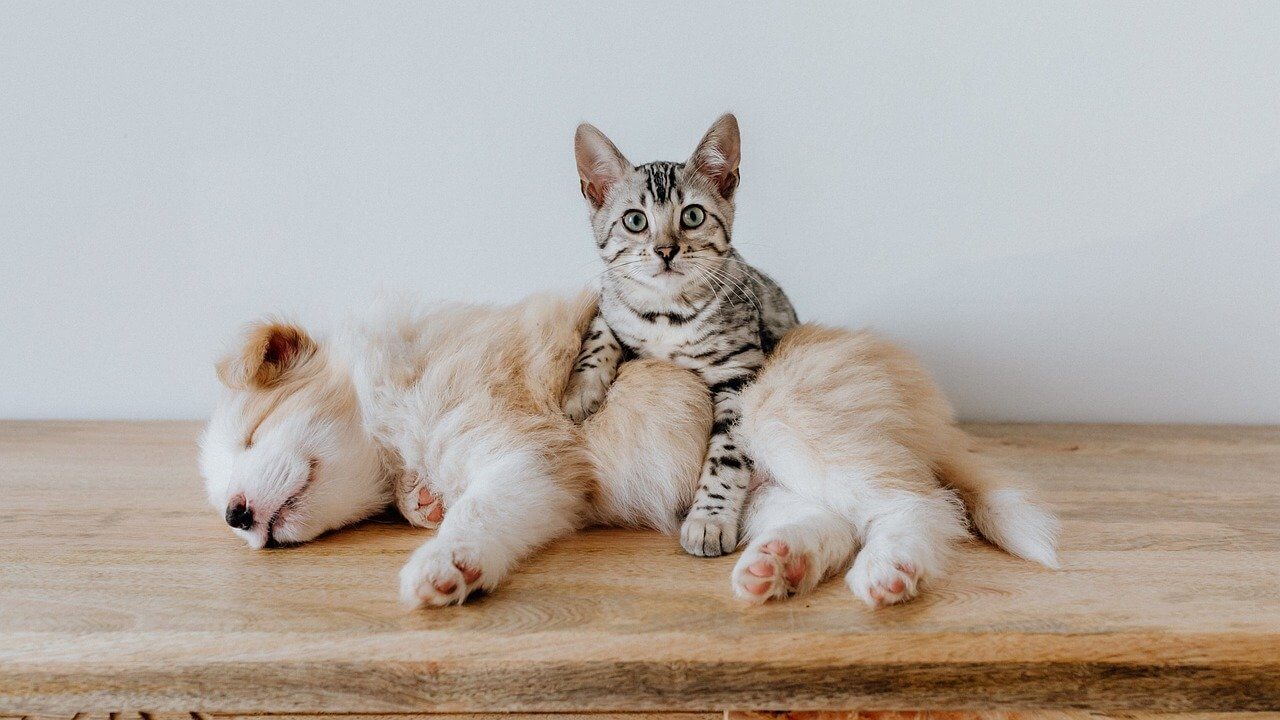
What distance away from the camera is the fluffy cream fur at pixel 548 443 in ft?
3.51

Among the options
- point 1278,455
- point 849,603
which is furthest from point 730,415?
point 1278,455

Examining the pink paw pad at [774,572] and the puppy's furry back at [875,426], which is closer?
the pink paw pad at [774,572]

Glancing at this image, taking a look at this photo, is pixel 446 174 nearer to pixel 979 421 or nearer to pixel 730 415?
pixel 730 415

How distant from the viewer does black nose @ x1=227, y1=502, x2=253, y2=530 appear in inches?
42.6

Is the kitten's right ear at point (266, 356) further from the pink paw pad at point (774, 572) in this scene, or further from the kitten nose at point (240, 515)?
the pink paw pad at point (774, 572)

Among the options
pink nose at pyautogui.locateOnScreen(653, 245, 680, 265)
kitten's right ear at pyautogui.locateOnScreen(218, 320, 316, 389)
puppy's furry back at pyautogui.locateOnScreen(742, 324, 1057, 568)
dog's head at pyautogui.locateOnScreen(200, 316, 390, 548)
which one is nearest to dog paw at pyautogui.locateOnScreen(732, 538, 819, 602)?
puppy's furry back at pyautogui.locateOnScreen(742, 324, 1057, 568)

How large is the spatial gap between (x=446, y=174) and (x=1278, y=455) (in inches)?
72.9

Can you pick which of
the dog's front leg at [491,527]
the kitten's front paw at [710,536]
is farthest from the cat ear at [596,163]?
the kitten's front paw at [710,536]

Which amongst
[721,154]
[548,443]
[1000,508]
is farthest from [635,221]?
[1000,508]

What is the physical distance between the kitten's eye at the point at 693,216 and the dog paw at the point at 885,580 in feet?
1.91

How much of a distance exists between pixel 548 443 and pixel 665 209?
A: 42 cm

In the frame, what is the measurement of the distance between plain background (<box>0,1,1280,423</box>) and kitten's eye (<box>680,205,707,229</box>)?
449mm

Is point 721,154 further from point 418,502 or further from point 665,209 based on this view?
point 418,502

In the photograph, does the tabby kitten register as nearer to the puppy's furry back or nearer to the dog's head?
the puppy's furry back
